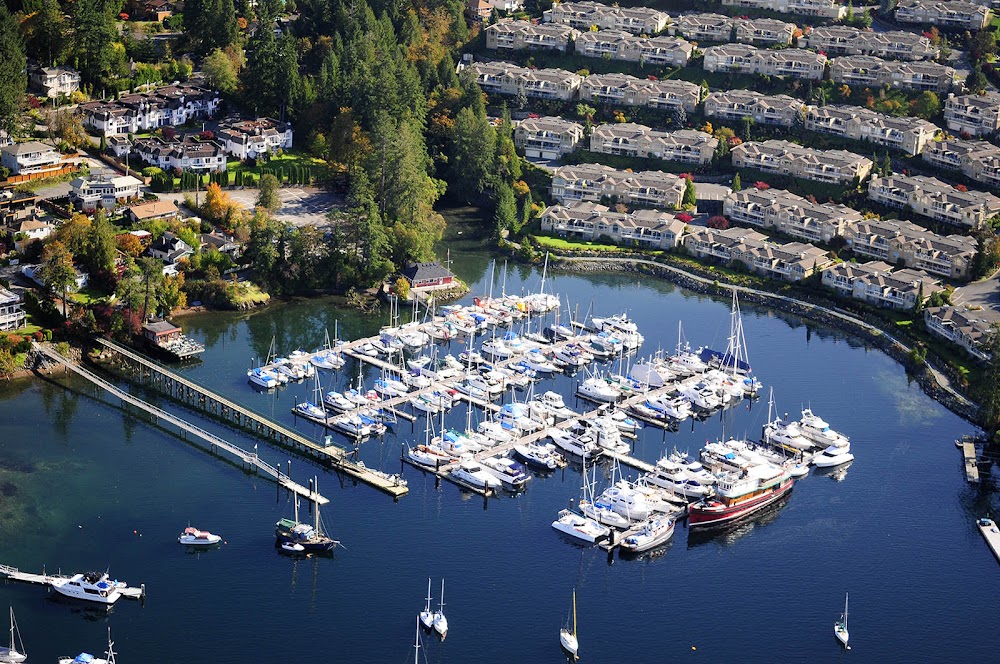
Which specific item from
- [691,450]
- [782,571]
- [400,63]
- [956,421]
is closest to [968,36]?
[400,63]

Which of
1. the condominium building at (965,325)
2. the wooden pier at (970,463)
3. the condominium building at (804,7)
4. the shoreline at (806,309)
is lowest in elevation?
the wooden pier at (970,463)

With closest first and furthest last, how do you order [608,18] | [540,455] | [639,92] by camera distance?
[540,455], [639,92], [608,18]

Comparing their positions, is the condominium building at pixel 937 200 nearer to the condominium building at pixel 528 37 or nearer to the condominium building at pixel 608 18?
the condominium building at pixel 608 18

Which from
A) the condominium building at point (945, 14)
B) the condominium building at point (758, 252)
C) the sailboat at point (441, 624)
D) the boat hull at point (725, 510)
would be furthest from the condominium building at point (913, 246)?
the sailboat at point (441, 624)

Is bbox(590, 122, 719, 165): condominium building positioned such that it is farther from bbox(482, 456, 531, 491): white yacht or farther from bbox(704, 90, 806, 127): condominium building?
bbox(482, 456, 531, 491): white yacht

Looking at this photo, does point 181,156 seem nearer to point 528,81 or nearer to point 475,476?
point 528,81

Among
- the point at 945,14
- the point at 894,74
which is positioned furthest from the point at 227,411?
the point at 945,14
